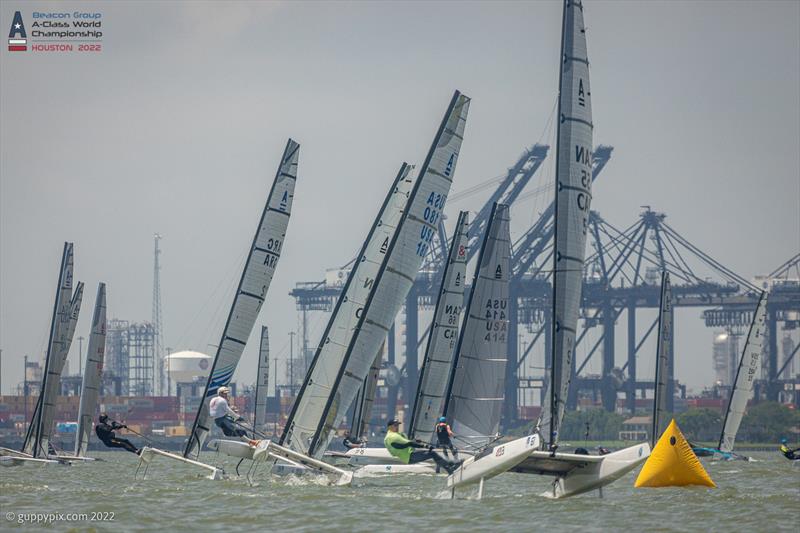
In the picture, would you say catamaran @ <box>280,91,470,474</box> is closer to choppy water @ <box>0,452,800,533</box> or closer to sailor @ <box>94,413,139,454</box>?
choppy water @ <box>0,452,800,533</box>

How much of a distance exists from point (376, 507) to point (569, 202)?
15.8ft

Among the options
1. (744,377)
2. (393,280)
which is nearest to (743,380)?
(744,377)

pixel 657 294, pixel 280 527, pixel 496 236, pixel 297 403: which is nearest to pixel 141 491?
pixel 297 403

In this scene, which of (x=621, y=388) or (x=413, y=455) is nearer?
(x=413, y=455)

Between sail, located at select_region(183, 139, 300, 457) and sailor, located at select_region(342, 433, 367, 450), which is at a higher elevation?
sail, located at select_region(183, 139, 300, 457)

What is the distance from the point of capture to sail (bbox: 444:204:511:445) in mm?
23969

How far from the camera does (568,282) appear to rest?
18281 mm

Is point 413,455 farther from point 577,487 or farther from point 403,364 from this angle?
point 403,364

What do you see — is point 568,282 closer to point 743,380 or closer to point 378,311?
point 378,311

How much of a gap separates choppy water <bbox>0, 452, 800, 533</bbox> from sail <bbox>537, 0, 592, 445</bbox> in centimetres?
158

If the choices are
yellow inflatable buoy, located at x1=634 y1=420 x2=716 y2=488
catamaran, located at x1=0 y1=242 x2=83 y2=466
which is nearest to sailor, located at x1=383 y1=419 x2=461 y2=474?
yellow inflatable buoy, located at x1=634 y1=420 x2=716 y2=488

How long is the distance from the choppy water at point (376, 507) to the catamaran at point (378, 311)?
114cm

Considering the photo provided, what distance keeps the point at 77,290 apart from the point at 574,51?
19.2 m

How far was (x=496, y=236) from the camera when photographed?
25203mm
